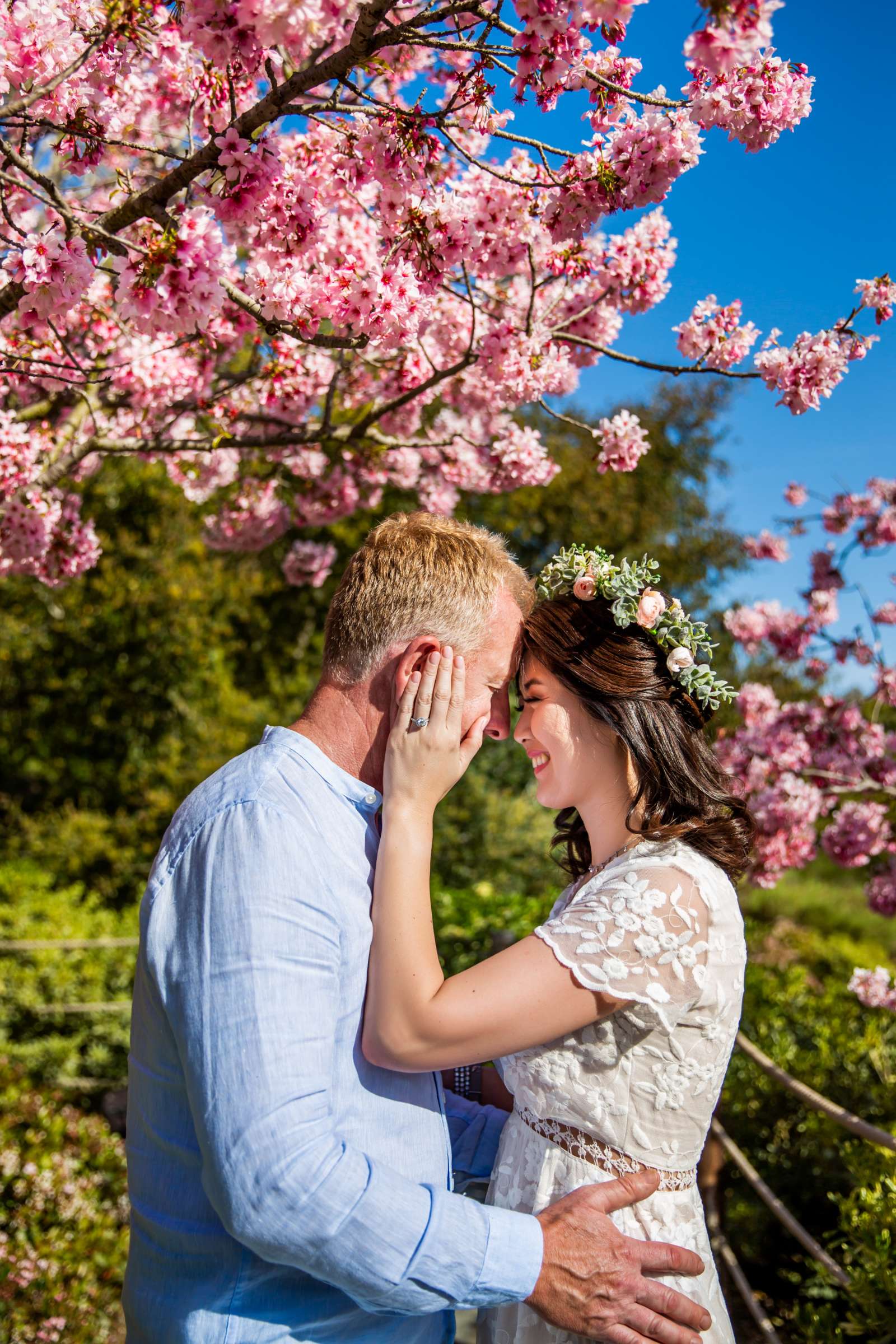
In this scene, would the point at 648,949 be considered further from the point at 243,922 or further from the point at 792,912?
the point at 792,912

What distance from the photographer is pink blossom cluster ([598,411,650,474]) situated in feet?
11.5

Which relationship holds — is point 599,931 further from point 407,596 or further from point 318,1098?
point 407,596

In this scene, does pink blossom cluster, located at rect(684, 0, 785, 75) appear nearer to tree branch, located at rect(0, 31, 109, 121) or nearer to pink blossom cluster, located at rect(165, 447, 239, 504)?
tree branch, located at rect(0, 31, 109, 121)

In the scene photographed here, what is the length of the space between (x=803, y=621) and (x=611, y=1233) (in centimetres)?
483

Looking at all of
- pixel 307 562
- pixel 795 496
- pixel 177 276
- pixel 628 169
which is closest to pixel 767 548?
pixel 795 496

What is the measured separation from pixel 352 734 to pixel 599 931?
23.6 inches

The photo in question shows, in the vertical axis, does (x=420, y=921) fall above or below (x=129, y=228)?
below

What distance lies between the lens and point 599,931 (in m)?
1.74

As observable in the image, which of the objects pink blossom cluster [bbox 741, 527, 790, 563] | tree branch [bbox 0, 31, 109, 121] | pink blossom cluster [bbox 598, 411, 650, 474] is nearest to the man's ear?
tree branch [bbox 0, 31, 109, 121]

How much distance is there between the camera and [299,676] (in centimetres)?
876

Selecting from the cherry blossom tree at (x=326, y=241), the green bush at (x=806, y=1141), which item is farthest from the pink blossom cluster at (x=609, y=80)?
the green bush at (x=806, y=1141)

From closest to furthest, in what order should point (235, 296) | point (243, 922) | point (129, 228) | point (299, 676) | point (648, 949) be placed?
1. point (243, 922)
2. point (648, 949)
3. point (235, 296)
4. point (129, 228)
5. point (299, 676)

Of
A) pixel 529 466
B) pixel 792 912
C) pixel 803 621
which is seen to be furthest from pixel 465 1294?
pixel 792 912

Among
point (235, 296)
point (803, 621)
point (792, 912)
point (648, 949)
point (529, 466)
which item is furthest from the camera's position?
point (792, 912)
